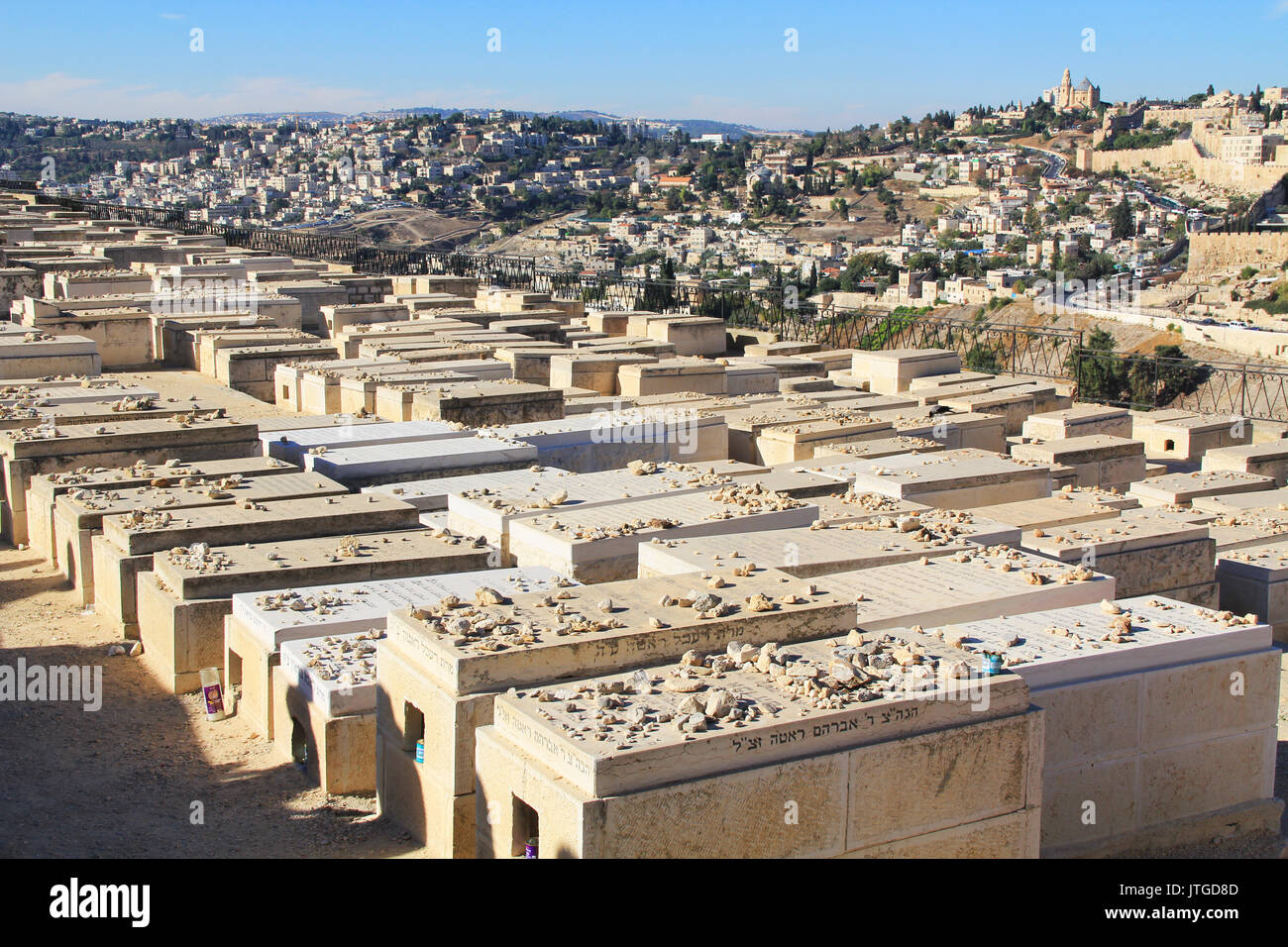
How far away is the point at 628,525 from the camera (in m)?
11.4

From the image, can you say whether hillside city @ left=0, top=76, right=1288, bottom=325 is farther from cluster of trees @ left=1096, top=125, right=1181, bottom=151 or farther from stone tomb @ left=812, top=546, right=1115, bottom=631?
stone tomb @ left=812, top=546, right=1115, bottom=631

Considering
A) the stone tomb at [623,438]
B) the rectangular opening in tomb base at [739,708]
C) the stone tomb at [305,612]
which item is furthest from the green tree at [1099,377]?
the rectangular opening in tomb base at [739,708]

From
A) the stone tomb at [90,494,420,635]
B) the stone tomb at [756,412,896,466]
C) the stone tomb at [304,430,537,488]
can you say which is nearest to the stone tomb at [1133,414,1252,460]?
the stone tomb at [756,412,896,466]

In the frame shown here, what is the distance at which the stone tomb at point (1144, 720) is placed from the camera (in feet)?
28.6

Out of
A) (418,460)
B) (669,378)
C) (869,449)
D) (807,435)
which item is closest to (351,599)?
(418,460)

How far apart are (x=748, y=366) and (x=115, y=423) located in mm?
9688

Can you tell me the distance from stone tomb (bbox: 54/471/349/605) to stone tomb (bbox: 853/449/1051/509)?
17.3 feet

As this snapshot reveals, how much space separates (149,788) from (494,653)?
2878 mm

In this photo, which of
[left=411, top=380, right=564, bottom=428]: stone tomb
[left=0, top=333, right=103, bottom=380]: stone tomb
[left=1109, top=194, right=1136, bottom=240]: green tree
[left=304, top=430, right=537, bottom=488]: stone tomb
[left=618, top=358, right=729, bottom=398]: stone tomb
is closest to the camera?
[left=304, top=430, right=537, bottom=488]: stone tomb

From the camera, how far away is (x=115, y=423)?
15.2m

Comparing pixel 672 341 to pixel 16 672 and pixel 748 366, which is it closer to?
pixel 748 366

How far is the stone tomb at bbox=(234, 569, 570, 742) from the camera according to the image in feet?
32.1

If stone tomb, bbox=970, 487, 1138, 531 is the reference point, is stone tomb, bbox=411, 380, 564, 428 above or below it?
above

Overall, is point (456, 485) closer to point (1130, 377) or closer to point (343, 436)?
point (343, 436)
